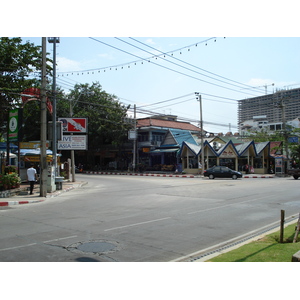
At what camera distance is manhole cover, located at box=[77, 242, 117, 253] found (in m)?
7.22

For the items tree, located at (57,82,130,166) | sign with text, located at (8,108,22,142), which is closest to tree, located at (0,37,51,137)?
sign with text, located at (8,108,22,142)

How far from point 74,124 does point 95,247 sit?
2291 centimetres

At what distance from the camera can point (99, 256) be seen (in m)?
6.77

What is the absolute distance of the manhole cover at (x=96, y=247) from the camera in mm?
7220

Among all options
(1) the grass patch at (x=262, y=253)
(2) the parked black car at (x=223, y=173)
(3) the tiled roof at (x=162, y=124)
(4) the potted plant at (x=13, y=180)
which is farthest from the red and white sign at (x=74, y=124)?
(3) the tiled roof at (x=162, y=124)

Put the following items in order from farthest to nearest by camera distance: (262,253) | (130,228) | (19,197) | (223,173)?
(223,173)
(19,197)
(130,228)
(262,253)

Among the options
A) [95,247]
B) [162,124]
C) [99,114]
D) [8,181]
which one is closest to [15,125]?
[8,181]

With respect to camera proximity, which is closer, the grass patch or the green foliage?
the grass patch

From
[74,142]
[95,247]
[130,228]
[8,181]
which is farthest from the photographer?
[74,142]

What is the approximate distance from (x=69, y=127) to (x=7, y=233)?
20947 mm

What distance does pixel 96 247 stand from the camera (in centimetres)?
747

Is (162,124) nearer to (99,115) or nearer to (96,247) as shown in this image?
(99,115)

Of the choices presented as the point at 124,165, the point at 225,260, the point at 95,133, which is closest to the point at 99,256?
the point at 225,260

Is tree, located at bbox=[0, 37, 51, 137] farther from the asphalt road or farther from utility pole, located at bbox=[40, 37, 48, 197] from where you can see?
the asphalt road
